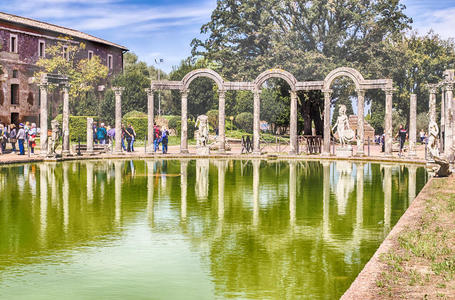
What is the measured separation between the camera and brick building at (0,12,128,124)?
49.6 m

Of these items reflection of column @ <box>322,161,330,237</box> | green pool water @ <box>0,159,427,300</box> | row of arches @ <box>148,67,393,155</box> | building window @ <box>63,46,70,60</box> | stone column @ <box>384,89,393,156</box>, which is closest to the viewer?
green pool water @ <box>0,159,427,300</box>

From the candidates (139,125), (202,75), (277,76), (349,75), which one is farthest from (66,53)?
(349,75)

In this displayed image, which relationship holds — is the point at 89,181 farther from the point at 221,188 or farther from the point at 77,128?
the point at 77,128

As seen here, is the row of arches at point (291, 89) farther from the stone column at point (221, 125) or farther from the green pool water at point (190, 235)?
the green pool water at point (190, 235)

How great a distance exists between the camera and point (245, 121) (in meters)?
50.0

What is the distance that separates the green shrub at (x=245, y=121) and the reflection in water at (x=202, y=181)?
26.5 m

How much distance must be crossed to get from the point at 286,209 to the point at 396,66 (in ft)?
128

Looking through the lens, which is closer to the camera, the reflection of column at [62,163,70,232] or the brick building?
the reflection of column at [62,163,70,232]

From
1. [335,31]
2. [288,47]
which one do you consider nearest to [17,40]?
[288,47]

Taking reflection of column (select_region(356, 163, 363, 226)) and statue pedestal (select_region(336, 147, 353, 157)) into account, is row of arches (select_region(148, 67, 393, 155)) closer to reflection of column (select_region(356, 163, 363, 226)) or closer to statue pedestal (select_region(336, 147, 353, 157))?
statue pedestal (select_region(336, 147, 353, 157))

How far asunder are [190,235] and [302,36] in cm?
4206

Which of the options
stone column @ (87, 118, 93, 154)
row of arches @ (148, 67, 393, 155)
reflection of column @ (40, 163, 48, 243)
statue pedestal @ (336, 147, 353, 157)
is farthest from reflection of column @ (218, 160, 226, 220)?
stone column @ (87, 118, 93, 154)

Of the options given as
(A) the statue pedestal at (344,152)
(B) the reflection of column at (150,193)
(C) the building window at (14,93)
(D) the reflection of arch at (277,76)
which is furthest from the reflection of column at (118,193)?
(C) the building window at (14,93)

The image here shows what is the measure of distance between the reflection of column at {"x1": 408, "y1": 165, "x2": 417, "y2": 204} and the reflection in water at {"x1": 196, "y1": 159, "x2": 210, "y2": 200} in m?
4.82
